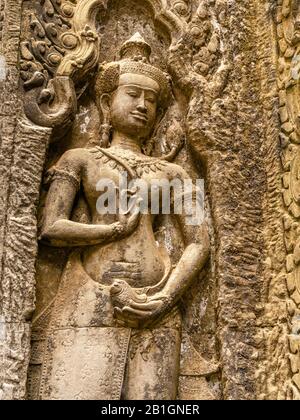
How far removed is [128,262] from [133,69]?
1.37 metres

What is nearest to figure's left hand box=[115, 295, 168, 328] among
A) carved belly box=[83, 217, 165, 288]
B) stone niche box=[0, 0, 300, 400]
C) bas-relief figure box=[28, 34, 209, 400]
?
bas-relief figure box=[28, 34, 209, 400]

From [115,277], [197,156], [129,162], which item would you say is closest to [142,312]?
[115,277]

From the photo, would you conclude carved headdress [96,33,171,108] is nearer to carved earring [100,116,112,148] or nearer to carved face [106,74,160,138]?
carved face [106,74,160,138]

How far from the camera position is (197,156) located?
507 cm

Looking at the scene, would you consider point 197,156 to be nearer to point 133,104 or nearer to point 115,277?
point 133,104

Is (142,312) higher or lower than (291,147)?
lower

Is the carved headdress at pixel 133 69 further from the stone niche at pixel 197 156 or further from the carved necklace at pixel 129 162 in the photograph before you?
the carved necklace at pixel 129 162

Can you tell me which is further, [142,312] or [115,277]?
[115,277]

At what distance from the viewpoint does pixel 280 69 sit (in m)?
5.12

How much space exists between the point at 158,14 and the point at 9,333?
2.54 m

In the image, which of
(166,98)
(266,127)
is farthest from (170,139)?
(266,127)

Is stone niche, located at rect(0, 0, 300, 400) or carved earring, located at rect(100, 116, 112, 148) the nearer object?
stone niche, located at rect(0, 0, 300, 400)

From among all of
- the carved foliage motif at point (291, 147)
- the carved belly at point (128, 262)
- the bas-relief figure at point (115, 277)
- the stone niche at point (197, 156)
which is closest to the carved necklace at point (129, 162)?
the bas-relief figure at point (115, 277)

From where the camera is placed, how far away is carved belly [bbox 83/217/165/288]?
15.3 ft
